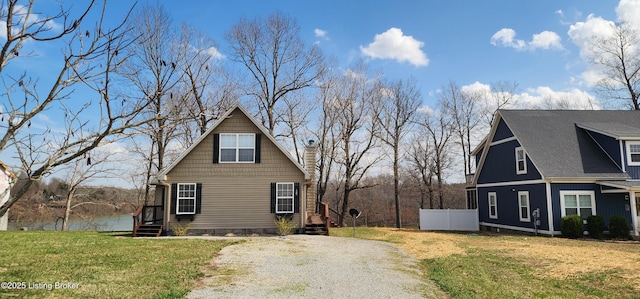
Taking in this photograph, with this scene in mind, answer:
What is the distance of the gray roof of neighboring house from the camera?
17547mm

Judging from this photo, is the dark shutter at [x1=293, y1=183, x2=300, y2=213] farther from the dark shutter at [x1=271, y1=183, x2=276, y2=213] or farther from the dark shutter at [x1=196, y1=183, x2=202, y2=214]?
the dark shutter at [x1=196, y1=183, x2=202, y2=214]

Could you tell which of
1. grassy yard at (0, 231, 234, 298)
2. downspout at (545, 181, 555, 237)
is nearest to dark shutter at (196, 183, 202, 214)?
grassy yard at (0, 231, 234, 298)

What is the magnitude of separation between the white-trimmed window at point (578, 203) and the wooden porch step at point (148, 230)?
58.4 feet

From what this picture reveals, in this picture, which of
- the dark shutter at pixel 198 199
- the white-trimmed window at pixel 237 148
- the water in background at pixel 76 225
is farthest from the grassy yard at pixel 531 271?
the water in background at pixel 76 225

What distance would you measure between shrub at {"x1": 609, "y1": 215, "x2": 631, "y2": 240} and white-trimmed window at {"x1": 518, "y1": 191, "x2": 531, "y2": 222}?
326cm

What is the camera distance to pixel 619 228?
623 inches

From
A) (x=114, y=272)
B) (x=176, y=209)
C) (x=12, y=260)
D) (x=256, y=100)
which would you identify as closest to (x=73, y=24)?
(x=114, y=272)

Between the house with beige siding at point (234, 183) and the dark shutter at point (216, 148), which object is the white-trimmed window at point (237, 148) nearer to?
the house with beige siding at point (234, 183)

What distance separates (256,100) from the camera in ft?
91.0

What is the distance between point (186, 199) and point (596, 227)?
17613 mm

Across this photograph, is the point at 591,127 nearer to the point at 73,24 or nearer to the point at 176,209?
the point at 176,209

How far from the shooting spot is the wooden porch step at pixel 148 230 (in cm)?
1571

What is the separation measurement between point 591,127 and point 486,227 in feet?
25.0

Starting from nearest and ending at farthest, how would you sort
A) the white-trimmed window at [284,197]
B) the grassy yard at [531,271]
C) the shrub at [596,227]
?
the grassy yard at [531,271] < the shrub at [596,227] < the white-trimmed window at [284,197]
